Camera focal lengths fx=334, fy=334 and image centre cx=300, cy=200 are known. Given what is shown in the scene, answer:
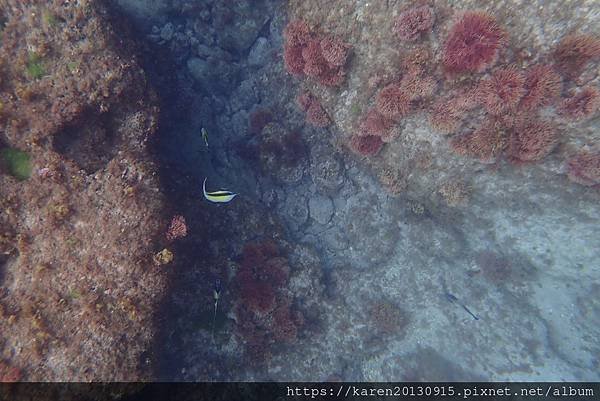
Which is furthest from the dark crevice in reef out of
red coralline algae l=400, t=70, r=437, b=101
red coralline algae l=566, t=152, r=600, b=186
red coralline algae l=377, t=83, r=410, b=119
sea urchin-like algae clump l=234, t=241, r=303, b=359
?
red coralline algae l=566, t=152, r=600, b=186

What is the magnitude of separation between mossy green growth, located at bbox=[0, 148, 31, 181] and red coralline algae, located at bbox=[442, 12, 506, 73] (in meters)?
7.12

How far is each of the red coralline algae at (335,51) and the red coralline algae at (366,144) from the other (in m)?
1.69

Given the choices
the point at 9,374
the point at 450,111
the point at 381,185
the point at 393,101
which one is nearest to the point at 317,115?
the point at 393,101

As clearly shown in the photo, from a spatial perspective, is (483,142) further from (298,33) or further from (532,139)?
(298,33)

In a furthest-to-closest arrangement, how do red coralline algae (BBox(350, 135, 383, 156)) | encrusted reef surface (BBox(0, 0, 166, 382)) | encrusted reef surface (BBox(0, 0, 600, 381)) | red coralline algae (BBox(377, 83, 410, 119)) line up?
red coralline algae (BBox(350, 135, 383, 156)) → red coralline algae (BBox(377, 83, 410, 119)) → encrusted reef surface (BBox(0, 0, 600, 381)) → encrusted reef surface (BBox(0, 0, 166, 382))

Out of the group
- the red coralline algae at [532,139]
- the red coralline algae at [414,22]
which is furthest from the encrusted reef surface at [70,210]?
the red coralline algae at [532,139]

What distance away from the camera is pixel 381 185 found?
29.1ft

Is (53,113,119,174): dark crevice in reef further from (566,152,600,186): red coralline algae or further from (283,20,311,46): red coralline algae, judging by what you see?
(566,152,600,186): red coralline algae

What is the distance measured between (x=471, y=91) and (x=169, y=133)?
648cm

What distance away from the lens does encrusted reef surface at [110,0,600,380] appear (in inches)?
230

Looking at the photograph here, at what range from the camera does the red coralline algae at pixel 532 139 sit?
19.5 ft

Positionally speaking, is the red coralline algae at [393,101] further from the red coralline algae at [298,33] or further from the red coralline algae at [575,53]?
the red coralline algae at [575,53]

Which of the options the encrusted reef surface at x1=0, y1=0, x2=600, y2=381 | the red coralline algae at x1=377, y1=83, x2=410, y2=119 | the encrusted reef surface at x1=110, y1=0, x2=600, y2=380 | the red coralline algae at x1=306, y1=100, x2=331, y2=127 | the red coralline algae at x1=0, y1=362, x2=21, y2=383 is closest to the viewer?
the red coralline algae at x1=0, y1=362, x2=21, y2=383

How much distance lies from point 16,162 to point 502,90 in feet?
26.0
